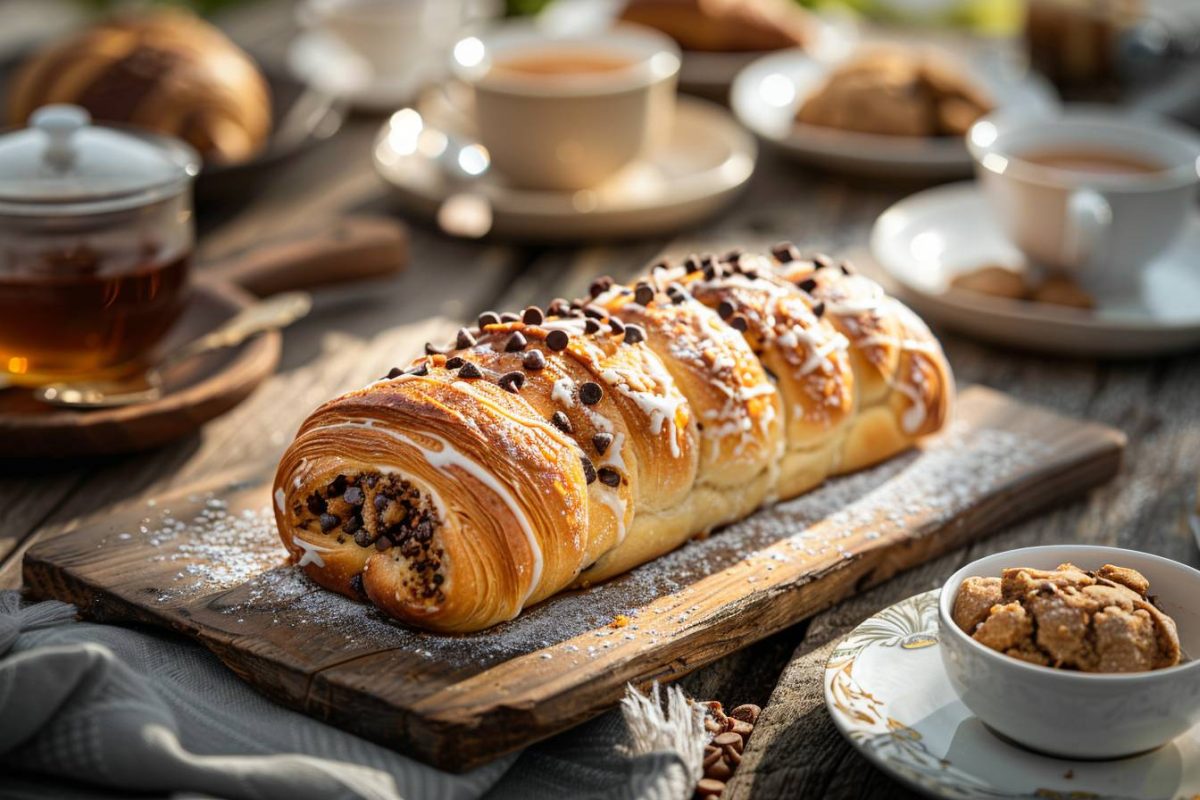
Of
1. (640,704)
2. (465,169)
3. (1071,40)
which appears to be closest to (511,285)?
(465,169)

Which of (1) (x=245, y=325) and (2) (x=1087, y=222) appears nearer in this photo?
(1) (x=245, y=325)

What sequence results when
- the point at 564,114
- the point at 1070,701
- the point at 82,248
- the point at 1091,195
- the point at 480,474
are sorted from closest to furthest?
the point at 1070,701
the point at 480,474
the point at 82,248
the point at 1091,195
the point at 564,114

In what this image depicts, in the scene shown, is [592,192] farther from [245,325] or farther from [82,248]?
[82,248]

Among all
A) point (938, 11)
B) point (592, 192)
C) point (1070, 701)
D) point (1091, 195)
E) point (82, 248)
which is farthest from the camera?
point (938, 11)

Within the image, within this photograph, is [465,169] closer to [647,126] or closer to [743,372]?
[647,126]

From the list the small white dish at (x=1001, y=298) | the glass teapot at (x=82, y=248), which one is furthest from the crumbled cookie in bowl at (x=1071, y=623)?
the glass teapot at (x=82, y=248)

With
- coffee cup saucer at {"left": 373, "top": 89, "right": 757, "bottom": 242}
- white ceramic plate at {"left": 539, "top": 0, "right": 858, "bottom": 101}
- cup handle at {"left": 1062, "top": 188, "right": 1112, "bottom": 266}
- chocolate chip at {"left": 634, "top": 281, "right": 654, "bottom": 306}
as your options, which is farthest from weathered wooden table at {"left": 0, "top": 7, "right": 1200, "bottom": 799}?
chocolate chip at {"left": 634, "top": 281, "right": 654, "bottom": 306}

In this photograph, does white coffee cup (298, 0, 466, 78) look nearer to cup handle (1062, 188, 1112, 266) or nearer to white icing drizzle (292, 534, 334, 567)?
cup handle (1062, 188, 1112, 266)

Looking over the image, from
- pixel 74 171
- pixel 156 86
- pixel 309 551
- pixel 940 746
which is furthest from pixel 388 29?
pixel 940 746
